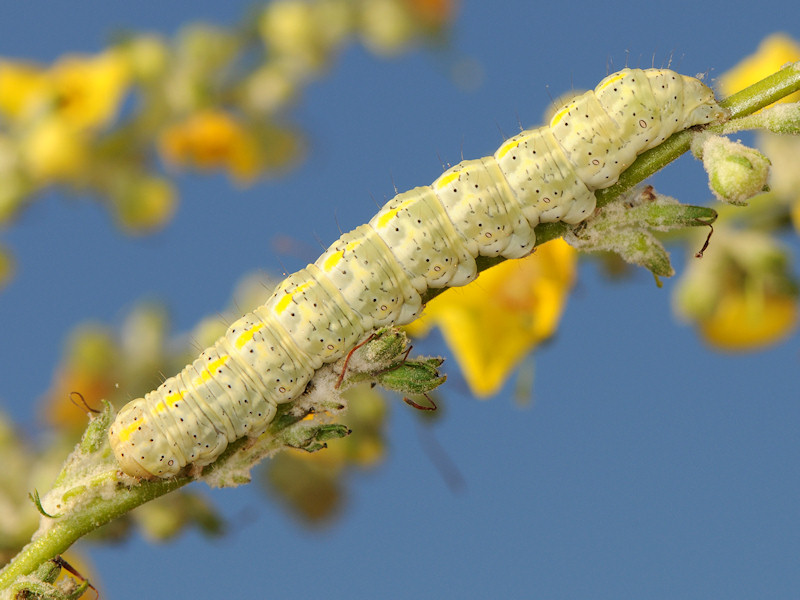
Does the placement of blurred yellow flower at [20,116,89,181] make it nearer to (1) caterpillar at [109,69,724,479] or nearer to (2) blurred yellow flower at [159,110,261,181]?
(2) blurred yellow flower at [159,110,261,181]

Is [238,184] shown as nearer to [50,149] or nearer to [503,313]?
[50,149]

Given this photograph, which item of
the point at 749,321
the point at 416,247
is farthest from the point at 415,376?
the point at 749,321

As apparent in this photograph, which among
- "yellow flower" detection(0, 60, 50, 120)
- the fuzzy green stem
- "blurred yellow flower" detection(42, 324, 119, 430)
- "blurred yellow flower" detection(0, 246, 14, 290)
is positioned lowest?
the fuzzy green stem

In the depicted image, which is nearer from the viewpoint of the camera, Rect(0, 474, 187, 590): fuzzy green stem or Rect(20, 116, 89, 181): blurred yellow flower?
Rect(0, 474, 187, 590): fuzzy green stem

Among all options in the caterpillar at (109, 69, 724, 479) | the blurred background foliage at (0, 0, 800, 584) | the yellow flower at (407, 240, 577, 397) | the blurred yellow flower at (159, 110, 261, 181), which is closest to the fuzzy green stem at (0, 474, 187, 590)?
the caterpillar at (109, 69, 724, 479)

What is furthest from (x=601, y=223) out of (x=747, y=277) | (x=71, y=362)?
(x=71, y=362)

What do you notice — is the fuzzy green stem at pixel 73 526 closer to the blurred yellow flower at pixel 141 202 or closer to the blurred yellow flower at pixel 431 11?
the blurred yellow flower at pixel 141 202
